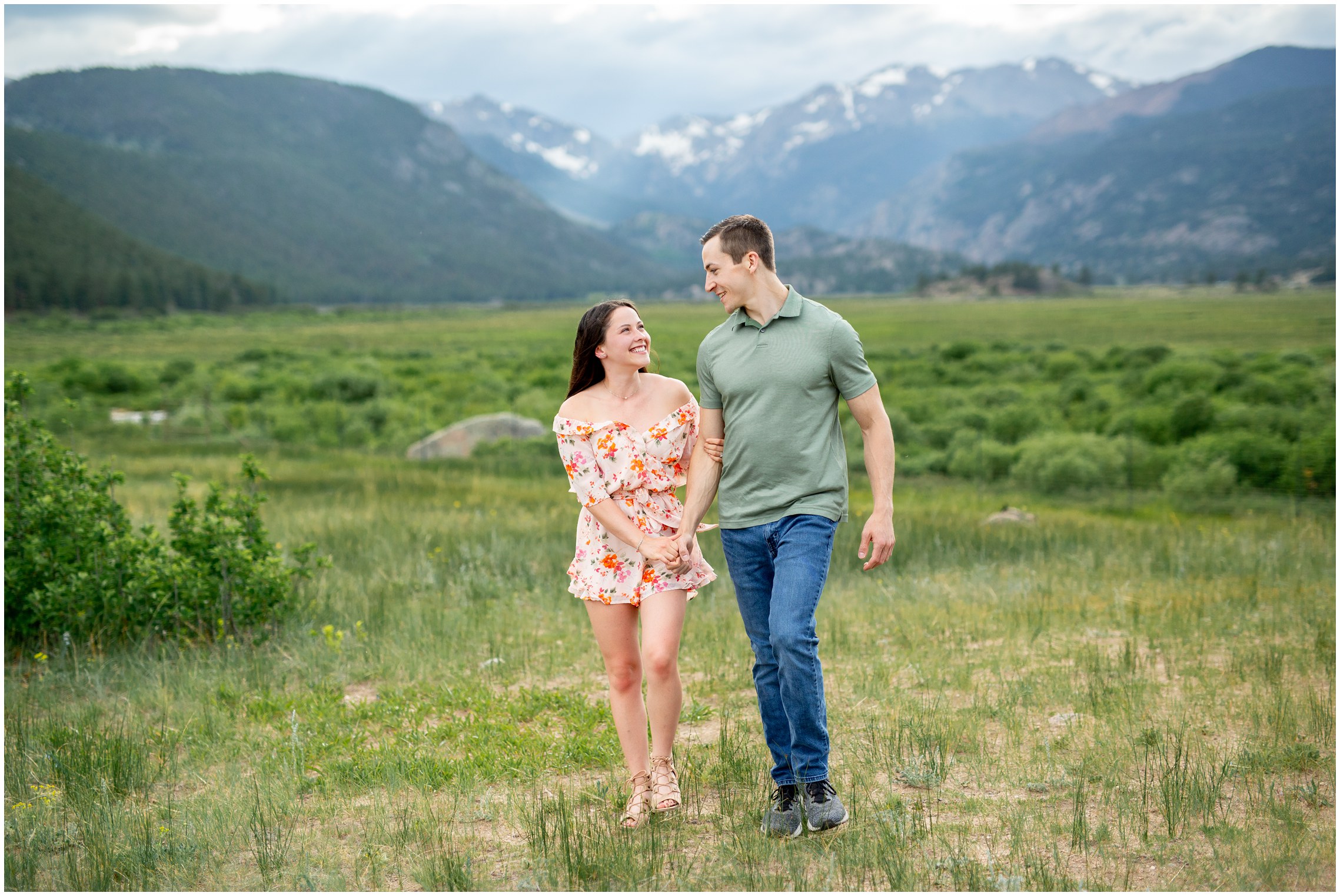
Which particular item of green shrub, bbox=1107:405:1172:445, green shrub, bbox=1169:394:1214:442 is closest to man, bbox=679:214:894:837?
green shrub, bbox=1107:405:1172:445

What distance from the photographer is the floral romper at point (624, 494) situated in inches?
161

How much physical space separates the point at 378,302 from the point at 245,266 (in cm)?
2526

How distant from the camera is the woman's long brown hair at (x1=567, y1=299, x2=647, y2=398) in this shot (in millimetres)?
4148

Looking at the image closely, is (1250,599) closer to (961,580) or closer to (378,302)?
(961,580)

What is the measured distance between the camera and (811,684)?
12.4ft

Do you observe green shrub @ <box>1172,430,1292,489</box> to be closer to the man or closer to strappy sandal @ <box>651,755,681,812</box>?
the man

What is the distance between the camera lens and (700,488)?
4062 mm

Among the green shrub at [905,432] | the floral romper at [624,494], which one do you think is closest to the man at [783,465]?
the floral romper at [624,494]

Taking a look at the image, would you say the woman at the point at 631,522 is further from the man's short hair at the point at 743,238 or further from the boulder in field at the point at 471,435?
the boulder in field at the point at 471,435

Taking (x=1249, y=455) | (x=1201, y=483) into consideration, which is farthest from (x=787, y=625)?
(x=1249, y=455)

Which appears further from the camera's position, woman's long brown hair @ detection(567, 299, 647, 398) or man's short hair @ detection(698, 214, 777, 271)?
woman's long brown hair @ detection(567, 299, 647, 398)

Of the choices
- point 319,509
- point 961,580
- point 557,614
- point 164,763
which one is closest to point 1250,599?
point 961,580

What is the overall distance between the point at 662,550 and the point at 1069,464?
777 inches

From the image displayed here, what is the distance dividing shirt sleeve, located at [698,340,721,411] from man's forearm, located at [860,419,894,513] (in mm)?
598
